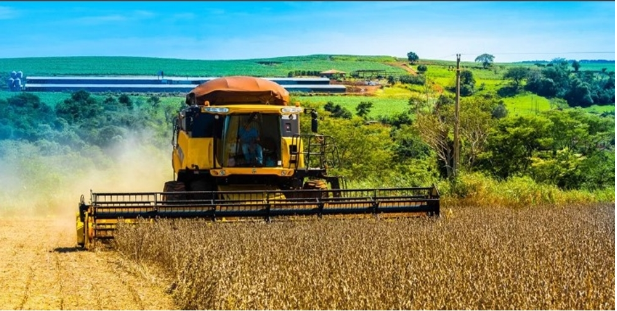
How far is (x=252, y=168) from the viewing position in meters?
15.8

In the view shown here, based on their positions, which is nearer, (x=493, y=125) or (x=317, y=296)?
(x=317, y=296)

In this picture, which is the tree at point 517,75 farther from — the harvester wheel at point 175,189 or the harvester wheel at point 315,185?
the harvester wheel at point 175,189

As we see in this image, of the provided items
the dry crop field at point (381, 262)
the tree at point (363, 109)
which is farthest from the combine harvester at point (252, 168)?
the tree at point (363, 109)

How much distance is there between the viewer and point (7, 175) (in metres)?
33.1

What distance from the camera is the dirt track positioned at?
9.38 metres

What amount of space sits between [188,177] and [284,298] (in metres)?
8.60

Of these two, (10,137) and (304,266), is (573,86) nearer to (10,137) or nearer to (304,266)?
(10,137)

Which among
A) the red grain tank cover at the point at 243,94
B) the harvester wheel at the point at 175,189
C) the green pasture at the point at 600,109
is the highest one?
the red grain tank cover at the point at 243,94

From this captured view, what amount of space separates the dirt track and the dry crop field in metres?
0.31

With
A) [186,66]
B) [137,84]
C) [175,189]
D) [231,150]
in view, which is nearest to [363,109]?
[137,84]

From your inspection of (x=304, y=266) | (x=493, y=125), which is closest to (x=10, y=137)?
(x=493, y=125)

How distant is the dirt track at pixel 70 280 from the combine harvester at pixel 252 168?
4.49ft

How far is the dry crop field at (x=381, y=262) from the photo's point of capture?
299 inches

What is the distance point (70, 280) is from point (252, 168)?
18.0 ft
